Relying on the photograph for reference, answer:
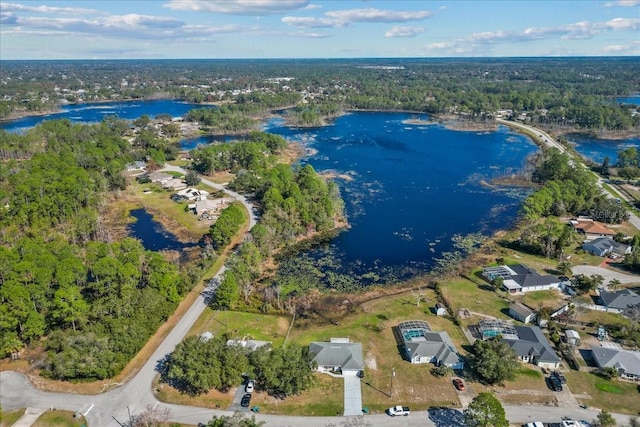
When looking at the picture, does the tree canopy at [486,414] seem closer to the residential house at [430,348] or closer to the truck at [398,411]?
the truck at [398,411]

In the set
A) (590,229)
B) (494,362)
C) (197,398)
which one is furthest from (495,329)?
(590,229)

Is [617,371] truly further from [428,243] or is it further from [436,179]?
[436,179]

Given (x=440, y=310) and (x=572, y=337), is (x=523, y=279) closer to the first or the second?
(x=572, y=337)

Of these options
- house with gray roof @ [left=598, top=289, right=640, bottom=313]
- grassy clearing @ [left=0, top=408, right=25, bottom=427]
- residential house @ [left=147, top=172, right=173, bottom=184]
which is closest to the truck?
grassy clearing @ [left=0, top=408, right=25, bottom=427]

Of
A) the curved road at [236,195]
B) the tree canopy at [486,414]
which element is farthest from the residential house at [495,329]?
the curved road at [236,195]

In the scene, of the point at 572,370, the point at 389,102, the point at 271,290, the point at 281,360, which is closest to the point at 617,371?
the point at 572,370

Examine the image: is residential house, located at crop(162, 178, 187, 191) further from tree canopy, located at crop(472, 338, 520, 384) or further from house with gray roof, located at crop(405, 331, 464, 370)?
tree canopy, located at crop(472, 338, 520, 384)
